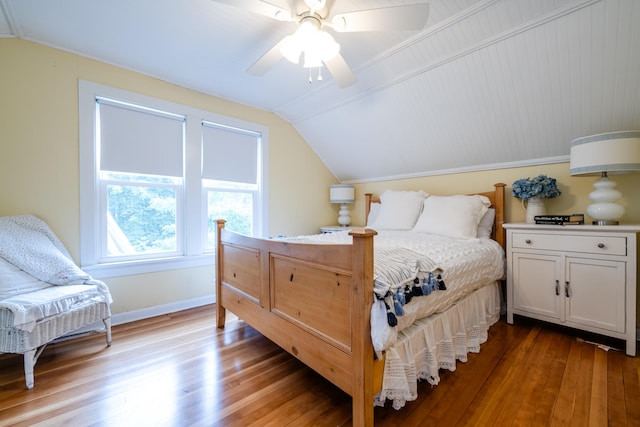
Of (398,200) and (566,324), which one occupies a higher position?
(398,200)

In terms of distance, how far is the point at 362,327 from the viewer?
3.74 ft

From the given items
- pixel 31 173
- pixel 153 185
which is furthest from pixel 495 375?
pixel 31 173

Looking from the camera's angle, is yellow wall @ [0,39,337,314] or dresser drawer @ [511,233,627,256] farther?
yellow wall @ [0,39,337,314]

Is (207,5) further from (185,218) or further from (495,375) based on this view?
(495,375)

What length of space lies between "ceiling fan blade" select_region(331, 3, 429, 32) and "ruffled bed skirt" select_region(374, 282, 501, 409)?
1.66 m

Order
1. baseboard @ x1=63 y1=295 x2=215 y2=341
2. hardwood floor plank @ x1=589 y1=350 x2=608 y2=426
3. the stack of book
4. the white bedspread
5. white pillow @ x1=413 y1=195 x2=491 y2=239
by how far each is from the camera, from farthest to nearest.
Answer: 1. white pillow @ x1=413 y1=195 x2=491 y2=239
2. baseboard @ x1=63 y1=295 x2=215 y2=341
3. the stack of book
4. the white bedspread
5. hardwood floor plank @ x1=589 y1=350 x2=608 y2=426

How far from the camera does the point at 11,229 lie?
186 centimetres

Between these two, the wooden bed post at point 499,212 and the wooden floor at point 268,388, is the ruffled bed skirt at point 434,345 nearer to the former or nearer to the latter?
the wooden floor at point 268,388

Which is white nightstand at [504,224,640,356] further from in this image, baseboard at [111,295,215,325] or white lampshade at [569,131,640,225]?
baseboard at [111,295,215,325]

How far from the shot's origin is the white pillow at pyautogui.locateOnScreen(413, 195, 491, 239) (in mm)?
2434

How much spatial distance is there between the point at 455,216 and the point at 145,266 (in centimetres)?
296

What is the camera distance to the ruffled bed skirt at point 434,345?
51.1 inches

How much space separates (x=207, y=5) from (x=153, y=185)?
1666mm

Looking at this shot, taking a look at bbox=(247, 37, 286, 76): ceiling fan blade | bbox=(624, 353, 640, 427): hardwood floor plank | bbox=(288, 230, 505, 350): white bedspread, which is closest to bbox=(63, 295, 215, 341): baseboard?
bbox=(288, 230, 505, 350): white bedspread
